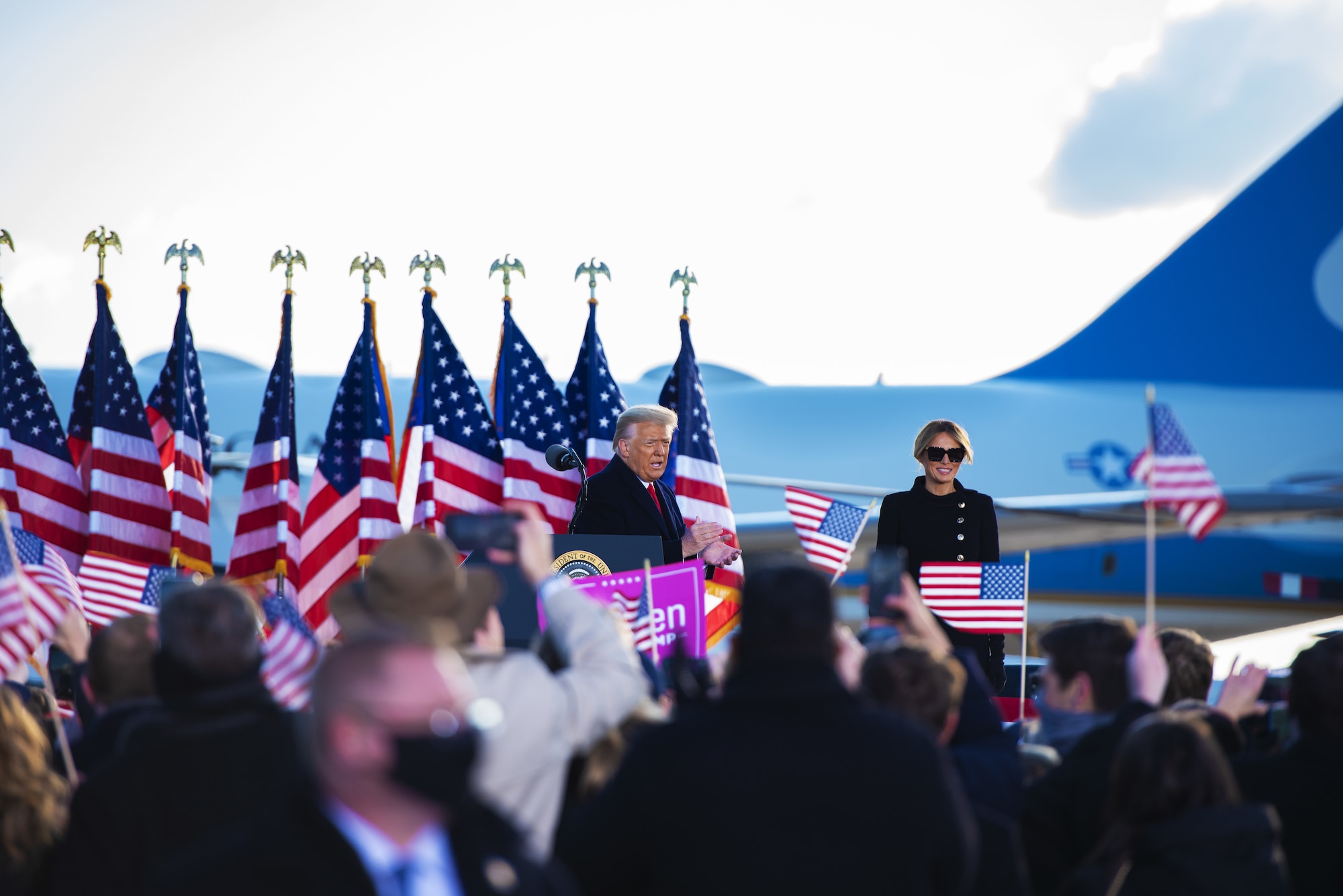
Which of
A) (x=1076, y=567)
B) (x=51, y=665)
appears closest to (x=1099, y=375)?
(x=1076, y=567)

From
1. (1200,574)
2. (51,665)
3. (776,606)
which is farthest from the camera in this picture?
(1200,574)

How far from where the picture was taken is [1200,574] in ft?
55.7

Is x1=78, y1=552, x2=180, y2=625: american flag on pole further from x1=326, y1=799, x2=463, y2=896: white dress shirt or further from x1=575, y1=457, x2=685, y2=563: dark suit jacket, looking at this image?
x1=326, y1=799, x2=463, y2=896: white dress shirt

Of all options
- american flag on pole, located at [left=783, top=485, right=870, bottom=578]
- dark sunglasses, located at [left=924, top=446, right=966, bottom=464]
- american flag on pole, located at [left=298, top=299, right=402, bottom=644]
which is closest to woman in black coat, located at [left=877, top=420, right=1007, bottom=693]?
dark sunglasses, located at [left=924, top=446, right=966, bottom=464]

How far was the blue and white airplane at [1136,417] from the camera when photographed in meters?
15.8

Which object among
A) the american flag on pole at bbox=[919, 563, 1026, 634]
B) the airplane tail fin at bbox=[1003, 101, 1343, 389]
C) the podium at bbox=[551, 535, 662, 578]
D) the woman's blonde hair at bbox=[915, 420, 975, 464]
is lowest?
the american flag on pole at bbox=[919, 563, 1026, 634]

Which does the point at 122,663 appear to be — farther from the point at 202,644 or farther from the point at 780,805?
the point at 780,805

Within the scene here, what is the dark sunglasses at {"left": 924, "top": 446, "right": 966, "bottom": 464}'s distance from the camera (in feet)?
16.6

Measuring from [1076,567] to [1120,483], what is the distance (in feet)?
10.0

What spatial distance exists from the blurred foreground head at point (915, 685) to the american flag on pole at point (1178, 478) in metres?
1.37

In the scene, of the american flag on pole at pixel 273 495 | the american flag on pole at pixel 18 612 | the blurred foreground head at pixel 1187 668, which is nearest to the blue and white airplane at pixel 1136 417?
the american flag on pole at pixel 273 495

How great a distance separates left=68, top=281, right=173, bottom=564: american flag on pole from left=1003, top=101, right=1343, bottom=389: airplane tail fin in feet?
62.0

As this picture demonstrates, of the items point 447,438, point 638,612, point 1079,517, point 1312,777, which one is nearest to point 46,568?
point 638,612

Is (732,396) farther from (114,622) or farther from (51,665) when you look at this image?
(114,622)
